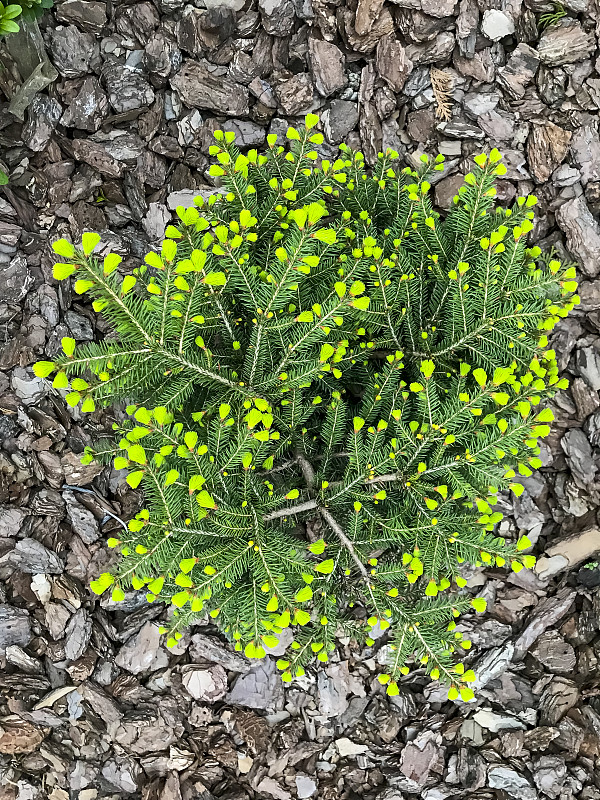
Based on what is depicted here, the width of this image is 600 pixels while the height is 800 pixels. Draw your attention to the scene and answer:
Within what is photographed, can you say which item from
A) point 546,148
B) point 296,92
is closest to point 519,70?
point 546,148

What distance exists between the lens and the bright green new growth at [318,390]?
1.21 m

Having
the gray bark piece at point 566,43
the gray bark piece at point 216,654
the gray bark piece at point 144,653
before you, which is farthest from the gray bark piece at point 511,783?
the gray bark piece at point 566,43

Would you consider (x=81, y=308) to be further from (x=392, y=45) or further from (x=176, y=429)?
(x=392, y=45)

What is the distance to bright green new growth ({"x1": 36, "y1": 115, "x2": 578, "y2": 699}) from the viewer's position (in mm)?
1212

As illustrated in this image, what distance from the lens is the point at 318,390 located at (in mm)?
1724

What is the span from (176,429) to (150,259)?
0.39 meters

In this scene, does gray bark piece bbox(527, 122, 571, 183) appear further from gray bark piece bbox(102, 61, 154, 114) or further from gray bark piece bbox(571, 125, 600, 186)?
gray bark piece bbox(102, 61, 154, 114)

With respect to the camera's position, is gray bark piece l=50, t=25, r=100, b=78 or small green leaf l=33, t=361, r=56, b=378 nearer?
small green leaf l=33, t=361, r=56, b=378

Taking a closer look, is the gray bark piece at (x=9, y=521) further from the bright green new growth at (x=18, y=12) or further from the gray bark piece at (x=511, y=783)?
the gray bark piece at (x=511, y=783)

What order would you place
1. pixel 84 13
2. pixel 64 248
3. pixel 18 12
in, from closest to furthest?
pixel 64 248
pixel 18 12
pixel 84 13

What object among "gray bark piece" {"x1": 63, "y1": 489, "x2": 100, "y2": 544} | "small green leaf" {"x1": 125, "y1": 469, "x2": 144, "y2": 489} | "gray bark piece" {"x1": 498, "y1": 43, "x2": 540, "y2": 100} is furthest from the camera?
"gray bark piece" {"x1": 498, "y1": 43, "x2": 540, "y2": 100}

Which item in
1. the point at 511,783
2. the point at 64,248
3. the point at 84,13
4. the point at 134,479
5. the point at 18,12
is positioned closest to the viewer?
the point at 64,248

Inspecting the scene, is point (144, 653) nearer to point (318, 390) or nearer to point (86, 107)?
point (318, 390)

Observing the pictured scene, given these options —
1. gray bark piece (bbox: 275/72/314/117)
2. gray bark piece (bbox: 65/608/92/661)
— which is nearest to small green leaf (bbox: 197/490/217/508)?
gray bark piece (bbox: 65/608/92/661)
